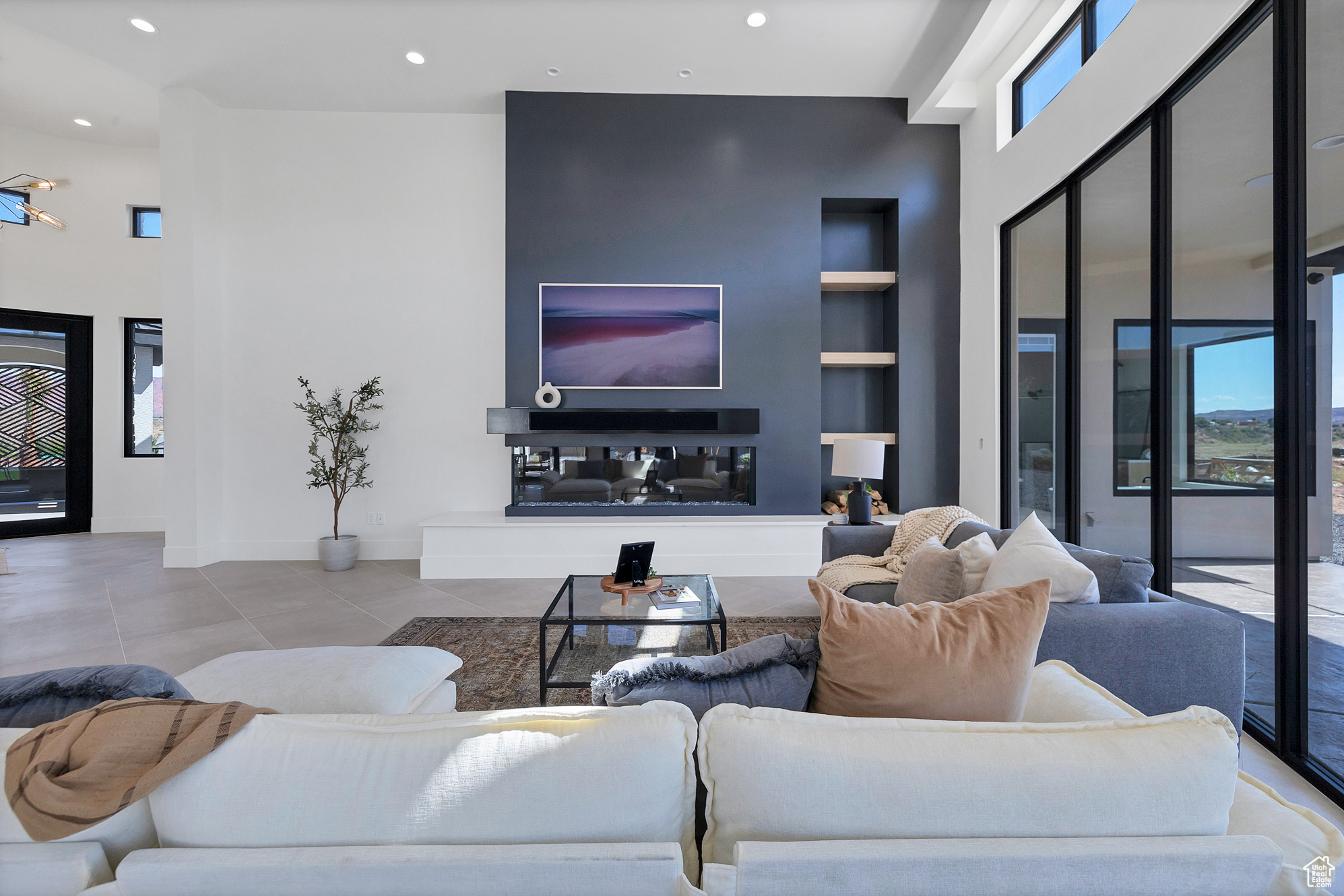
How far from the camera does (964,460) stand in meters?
4.55

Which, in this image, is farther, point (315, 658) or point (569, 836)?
point (315, 658)

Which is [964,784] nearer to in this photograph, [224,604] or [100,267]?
[224,604]

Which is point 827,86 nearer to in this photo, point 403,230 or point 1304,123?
point 1304,123

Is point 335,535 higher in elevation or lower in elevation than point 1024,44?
lower

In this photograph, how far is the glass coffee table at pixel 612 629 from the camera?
2.21 meters

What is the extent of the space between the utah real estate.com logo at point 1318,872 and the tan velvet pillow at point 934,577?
1.29 metres

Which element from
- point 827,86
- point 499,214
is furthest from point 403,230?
point 827,86

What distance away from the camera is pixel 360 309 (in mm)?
4816

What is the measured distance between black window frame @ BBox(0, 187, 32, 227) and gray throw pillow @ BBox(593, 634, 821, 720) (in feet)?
26.7

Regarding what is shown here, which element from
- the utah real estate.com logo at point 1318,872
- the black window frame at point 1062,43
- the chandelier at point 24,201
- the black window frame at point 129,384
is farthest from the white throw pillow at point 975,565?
the black window frame at point 129,384

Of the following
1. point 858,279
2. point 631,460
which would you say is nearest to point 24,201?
point 631,460

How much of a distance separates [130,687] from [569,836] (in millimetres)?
719

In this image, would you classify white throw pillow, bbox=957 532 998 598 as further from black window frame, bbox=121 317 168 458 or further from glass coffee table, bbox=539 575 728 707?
black window frame, bbox=121 317 168 458

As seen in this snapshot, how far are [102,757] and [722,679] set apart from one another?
82 cm
